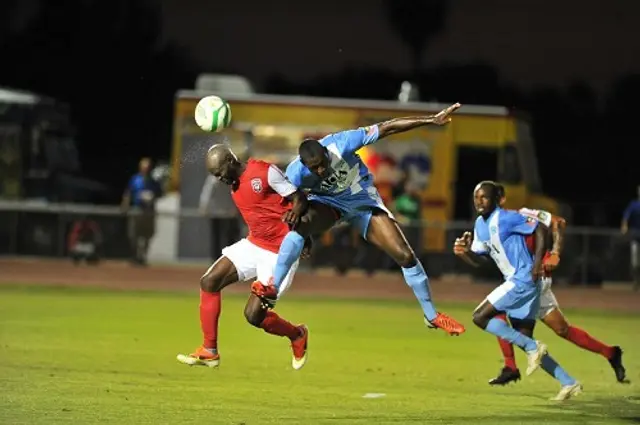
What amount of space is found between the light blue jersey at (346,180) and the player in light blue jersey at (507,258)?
1.14 meters

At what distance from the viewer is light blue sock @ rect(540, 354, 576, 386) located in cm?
1510

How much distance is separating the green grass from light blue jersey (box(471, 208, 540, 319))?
0.88 metres

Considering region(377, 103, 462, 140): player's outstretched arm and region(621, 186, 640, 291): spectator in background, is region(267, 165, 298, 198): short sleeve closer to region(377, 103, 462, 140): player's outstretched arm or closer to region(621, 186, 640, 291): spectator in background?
region(377, 103, 462, 140): player's outstretched arm

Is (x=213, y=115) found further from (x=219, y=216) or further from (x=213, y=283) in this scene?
(x=219, y=216)

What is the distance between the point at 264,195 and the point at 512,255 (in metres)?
2.51

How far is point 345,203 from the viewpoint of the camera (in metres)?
14.8

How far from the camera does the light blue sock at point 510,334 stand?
597 inches

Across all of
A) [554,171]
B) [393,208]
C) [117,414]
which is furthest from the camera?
[554,171]

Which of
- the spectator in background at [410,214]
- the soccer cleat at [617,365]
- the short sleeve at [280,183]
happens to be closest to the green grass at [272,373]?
the soccer cleat at [617,365]

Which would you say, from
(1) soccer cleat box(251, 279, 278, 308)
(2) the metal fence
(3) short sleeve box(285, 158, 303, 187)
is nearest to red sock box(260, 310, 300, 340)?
(1) soccer cleat box(251, 279, 278, 308)

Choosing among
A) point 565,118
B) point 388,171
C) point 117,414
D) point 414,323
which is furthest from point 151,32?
point 117,414

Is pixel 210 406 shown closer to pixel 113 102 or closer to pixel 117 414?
pixel 117 414

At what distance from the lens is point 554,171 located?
5222 centimetres

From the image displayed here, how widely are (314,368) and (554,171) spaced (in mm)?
35785
